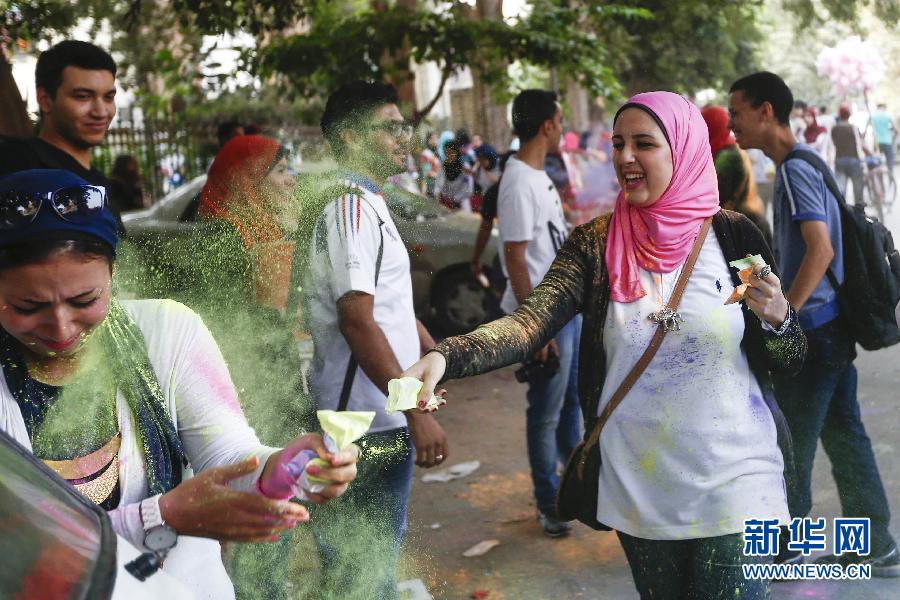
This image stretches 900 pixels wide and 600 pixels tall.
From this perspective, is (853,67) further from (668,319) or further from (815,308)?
(668,319)

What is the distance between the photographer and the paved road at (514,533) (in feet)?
15.1

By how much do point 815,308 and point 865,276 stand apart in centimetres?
24

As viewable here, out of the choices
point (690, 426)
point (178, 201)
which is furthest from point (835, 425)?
point (178, 201)

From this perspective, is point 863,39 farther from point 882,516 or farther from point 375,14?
point 882,516

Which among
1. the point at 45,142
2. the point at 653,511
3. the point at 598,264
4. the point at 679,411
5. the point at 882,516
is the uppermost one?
the point at 45,142

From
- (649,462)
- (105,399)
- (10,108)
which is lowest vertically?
(649,462)

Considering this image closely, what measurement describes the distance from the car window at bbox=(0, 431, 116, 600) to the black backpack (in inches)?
133

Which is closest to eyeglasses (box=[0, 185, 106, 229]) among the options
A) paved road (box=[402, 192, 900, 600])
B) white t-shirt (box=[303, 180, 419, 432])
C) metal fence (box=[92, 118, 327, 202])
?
white t-shirt (box=[303, 180, 419, 432])

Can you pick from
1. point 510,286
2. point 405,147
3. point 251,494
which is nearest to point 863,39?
point 510,286

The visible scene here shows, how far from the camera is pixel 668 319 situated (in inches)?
115

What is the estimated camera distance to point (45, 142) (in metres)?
4.00

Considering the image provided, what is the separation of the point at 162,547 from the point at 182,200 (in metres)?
8.33

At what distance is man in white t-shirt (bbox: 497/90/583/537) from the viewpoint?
207 inches

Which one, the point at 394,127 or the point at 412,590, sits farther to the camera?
the point at 412,590
